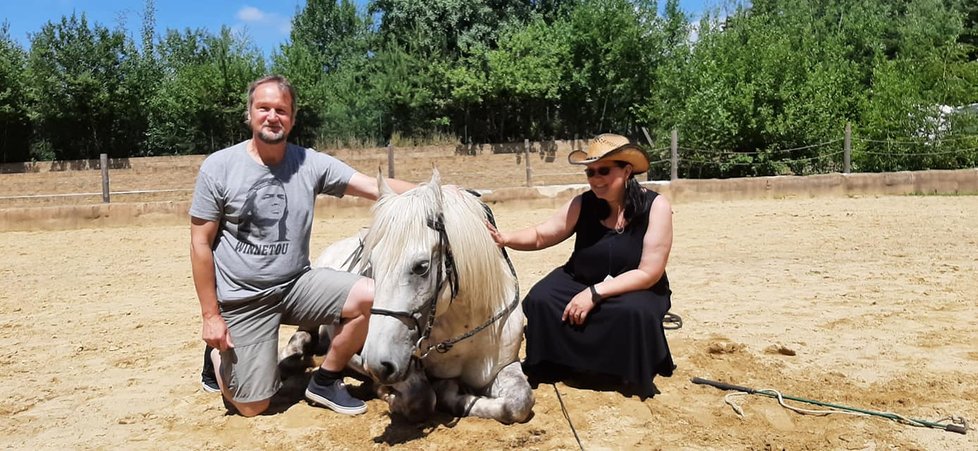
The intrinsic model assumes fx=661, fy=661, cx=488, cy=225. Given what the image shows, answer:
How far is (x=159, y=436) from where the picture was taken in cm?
289

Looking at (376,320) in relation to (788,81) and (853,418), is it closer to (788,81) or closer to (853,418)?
(853,418)

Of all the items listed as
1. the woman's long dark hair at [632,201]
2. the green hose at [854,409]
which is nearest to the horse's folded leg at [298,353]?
the woman's long dark hair at [632,201]

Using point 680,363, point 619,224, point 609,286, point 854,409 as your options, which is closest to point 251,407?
point 609,286

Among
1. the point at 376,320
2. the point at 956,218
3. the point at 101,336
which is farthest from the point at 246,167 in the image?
the point at 956,218

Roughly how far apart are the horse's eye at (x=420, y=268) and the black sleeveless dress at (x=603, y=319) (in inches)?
39.9

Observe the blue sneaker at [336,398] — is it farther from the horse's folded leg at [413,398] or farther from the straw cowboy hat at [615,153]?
the straw cowboy hat at [615,153]

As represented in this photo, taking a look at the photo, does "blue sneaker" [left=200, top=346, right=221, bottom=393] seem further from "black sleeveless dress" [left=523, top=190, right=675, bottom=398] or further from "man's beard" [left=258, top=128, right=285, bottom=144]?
"black sleeveless dress" [left=523, top=190, right=675, bottom=398]

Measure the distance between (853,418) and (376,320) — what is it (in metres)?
2.11

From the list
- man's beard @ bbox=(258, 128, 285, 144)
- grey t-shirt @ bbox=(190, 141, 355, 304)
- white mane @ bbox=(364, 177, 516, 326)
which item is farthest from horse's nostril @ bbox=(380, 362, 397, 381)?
man's beard @ bbox=(258, 128, 285, 144)

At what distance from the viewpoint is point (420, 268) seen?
2402 millimetres

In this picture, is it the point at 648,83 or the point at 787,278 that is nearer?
the point at 787,278

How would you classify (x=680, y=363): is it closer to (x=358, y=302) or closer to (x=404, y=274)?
(x=358, y=302)

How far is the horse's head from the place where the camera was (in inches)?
90.0

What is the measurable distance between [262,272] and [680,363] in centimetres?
230
